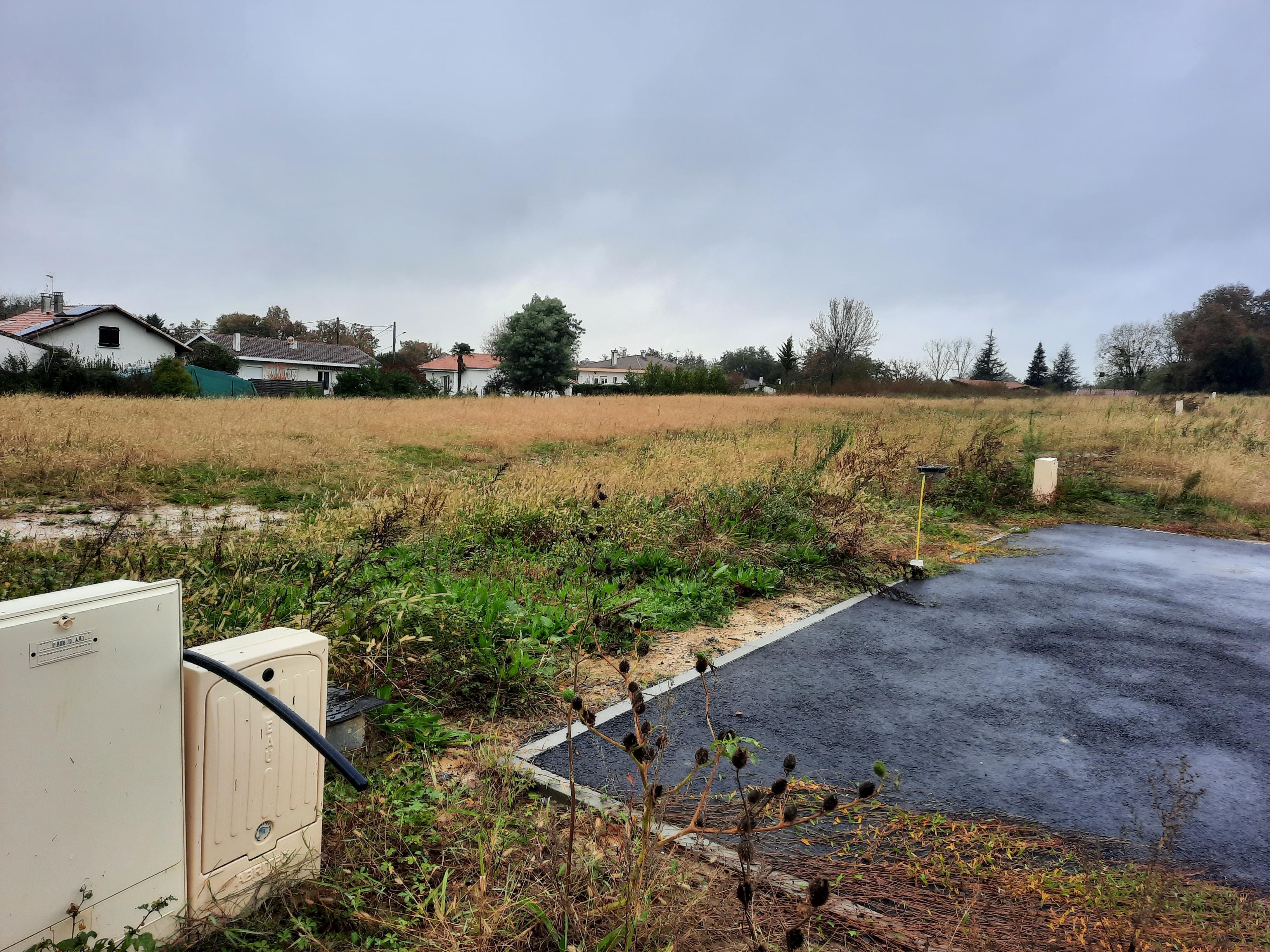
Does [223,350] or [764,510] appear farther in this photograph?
[223,350]

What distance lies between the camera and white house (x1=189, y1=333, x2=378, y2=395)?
6391 centimetres

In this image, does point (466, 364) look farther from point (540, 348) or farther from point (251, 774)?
point (251, 774)

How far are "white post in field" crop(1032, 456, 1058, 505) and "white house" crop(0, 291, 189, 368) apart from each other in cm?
4391

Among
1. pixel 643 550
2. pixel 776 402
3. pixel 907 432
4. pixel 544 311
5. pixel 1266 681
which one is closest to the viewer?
pixel 1266 681

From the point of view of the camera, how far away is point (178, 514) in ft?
26.0

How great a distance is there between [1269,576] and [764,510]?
560cm

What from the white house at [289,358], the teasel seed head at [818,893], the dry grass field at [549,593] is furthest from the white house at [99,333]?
the teasel seed head at [818,893]

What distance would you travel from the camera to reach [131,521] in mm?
7535

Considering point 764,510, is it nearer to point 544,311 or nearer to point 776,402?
point 776,402

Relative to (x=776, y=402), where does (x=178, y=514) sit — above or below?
below

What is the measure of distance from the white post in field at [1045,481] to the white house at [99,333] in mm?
43911

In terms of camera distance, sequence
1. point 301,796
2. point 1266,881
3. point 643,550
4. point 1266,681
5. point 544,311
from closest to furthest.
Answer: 1. point 301,796
2. point 1266,881
3. point 1266,681
4. point 643,550
5. point 544,311

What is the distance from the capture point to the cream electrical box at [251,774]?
2.02 m

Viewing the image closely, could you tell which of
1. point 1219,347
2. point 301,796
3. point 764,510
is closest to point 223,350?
point 764,510
